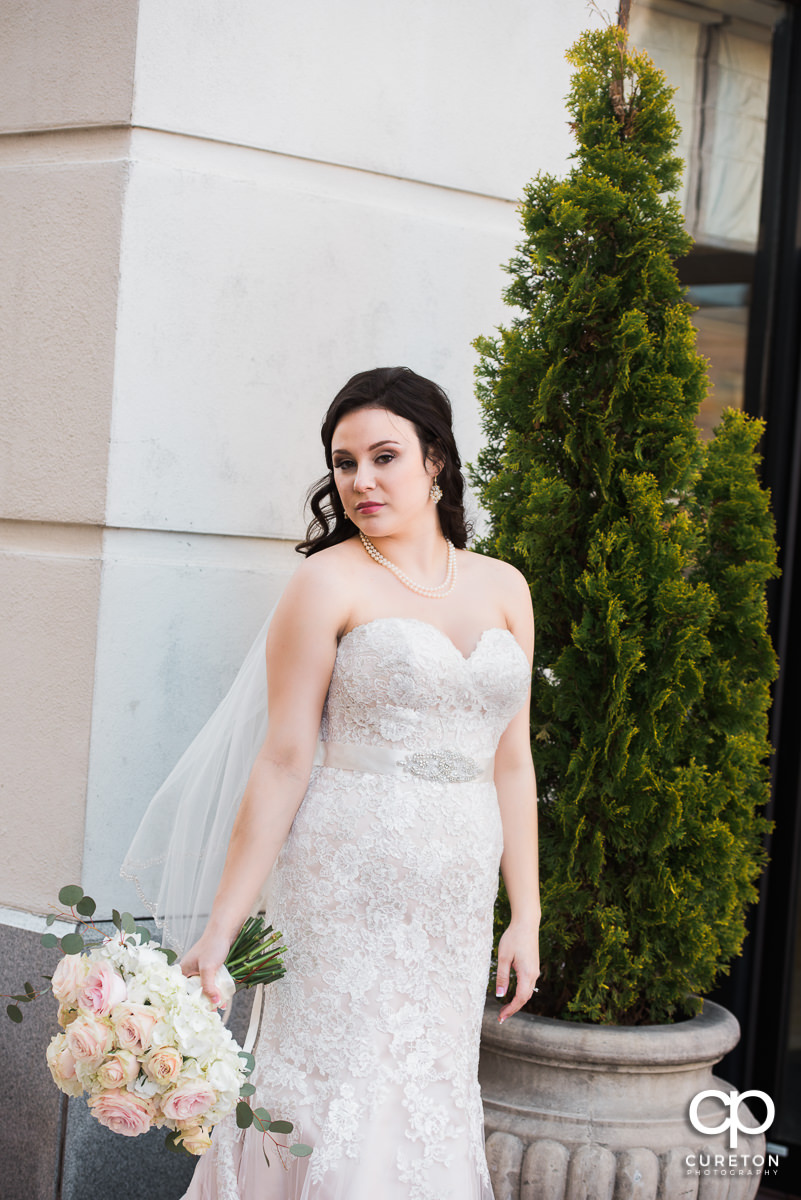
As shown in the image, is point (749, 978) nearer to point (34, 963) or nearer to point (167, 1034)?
point (34, 963)

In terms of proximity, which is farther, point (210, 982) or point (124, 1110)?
point (210, 982)

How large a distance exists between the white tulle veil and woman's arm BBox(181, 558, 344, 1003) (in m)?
0.47

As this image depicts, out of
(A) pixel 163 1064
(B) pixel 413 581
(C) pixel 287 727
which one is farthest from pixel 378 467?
(A) pixel 163 1064

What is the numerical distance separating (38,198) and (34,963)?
89.1 inches

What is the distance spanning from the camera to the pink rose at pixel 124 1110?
2.20 m

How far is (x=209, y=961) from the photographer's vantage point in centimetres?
246

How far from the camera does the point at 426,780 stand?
8.84 feet

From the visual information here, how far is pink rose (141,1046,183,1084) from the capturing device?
2.18m

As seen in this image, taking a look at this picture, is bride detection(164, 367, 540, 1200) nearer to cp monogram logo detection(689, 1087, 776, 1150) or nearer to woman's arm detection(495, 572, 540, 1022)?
woman's arm detection(495, 572, 540, 1022)

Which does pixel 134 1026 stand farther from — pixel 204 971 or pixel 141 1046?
pixel 204 971

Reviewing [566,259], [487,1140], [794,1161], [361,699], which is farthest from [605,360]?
[794,1161]

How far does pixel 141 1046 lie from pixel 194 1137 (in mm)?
212

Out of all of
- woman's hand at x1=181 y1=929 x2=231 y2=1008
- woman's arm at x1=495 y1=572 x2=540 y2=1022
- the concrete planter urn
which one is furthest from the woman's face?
the concrete planter urn

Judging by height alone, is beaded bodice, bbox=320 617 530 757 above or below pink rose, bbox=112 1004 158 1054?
above
